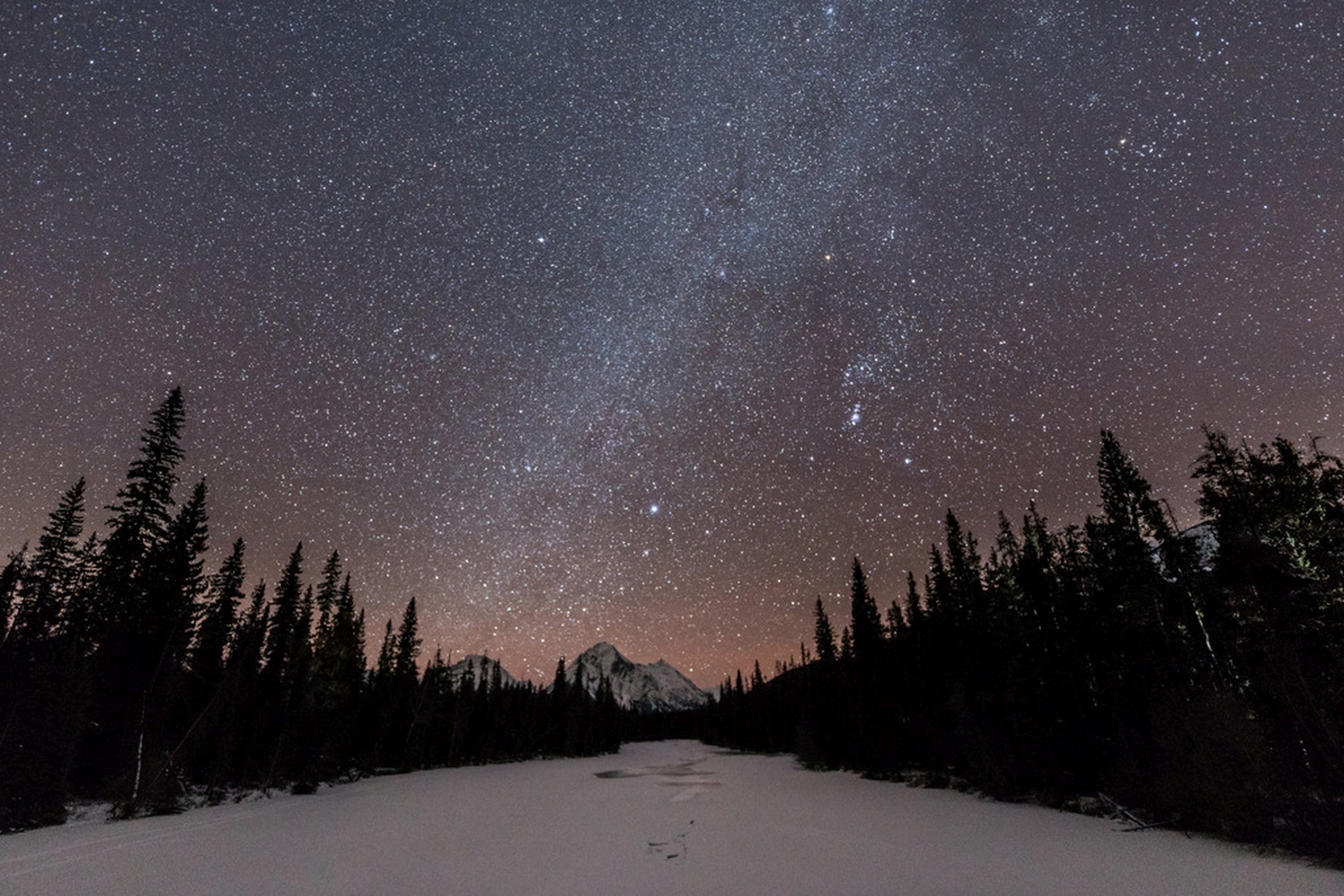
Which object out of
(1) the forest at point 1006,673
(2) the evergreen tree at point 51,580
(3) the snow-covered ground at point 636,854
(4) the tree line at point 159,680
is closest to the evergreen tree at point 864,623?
(1) the forest at point 1006,673

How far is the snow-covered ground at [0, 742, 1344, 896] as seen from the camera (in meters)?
12.5

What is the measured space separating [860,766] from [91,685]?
5753cm

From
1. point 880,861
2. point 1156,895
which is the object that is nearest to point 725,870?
point 880,861

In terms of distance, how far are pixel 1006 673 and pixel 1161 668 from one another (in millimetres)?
8585

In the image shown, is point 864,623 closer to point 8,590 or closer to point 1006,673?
point 1006,673

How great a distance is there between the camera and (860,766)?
55.8m

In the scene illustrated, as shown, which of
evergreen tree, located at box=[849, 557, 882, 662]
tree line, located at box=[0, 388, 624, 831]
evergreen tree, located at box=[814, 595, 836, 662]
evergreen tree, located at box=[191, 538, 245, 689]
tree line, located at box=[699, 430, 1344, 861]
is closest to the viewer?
tree line, located at box=[699, 430, 1344, 861]

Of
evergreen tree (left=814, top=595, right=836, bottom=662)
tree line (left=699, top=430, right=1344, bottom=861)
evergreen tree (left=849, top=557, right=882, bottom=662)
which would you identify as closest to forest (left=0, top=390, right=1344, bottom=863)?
tree line (left=699, top=430, right=1344, bottom=861)

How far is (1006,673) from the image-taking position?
33.3m

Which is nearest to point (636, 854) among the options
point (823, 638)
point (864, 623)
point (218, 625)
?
point (218, 625)

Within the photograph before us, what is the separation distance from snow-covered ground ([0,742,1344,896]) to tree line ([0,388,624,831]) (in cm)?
305

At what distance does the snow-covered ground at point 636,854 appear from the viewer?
12.5m

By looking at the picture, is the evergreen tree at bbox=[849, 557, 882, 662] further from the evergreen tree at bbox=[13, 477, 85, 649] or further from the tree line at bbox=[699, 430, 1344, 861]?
the evergreen tree at bbox=[13, 477, 85, 649]

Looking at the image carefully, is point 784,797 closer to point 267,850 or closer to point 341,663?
point 267,850
